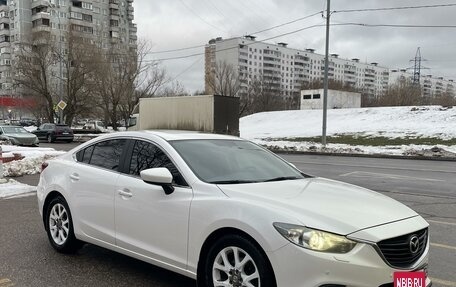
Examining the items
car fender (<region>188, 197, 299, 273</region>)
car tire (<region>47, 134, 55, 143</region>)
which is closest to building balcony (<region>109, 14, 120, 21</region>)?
car tire (<region>47, 134, 55, 143</region>)

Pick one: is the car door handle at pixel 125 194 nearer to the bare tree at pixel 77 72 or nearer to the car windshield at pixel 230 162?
the car windshield at pixel 230 162

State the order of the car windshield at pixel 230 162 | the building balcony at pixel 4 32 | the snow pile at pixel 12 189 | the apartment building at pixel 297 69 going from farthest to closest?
the building balcony at pixel 4 32, the apartment building at pixel 297 69, the snow pile at pixel 12 189, the car windshield at pixel 230 162

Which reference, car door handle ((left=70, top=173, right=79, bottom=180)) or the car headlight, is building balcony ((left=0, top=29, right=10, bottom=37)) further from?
the car headlight

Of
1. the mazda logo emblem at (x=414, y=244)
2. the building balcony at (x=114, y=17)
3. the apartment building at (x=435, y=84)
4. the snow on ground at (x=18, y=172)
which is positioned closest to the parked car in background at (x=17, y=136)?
the snow on ground at (x=18, y=172)

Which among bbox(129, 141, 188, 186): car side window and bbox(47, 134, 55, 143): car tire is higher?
bbox(129, 141, 188, 186): car side window

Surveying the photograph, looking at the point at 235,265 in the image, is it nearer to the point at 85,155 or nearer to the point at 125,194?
the point at 125,194

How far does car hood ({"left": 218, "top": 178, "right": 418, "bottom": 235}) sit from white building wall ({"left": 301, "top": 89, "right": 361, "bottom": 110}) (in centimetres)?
5258

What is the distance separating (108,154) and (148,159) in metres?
0.77

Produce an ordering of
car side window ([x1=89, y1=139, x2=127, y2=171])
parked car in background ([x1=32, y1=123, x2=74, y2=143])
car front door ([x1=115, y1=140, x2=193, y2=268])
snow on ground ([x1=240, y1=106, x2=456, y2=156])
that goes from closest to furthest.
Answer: car front door ([x1=115, y1=140, x2=193, y2=268]) < car side window ([x1=89, y1=139, x2=127, y2=171]) < snow on ground ([x1=240, y1=106, x2=456, y2=156]) < parked car in background ([x1=32, y1=123, x2=74, y2=143])

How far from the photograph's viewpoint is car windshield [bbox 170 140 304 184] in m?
4.31

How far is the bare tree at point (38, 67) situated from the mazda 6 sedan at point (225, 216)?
1769 inches

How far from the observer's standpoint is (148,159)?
15.5 feet

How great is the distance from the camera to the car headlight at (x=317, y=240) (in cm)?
320

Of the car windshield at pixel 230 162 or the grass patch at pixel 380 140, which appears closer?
the car windshield at pixel 230 162
